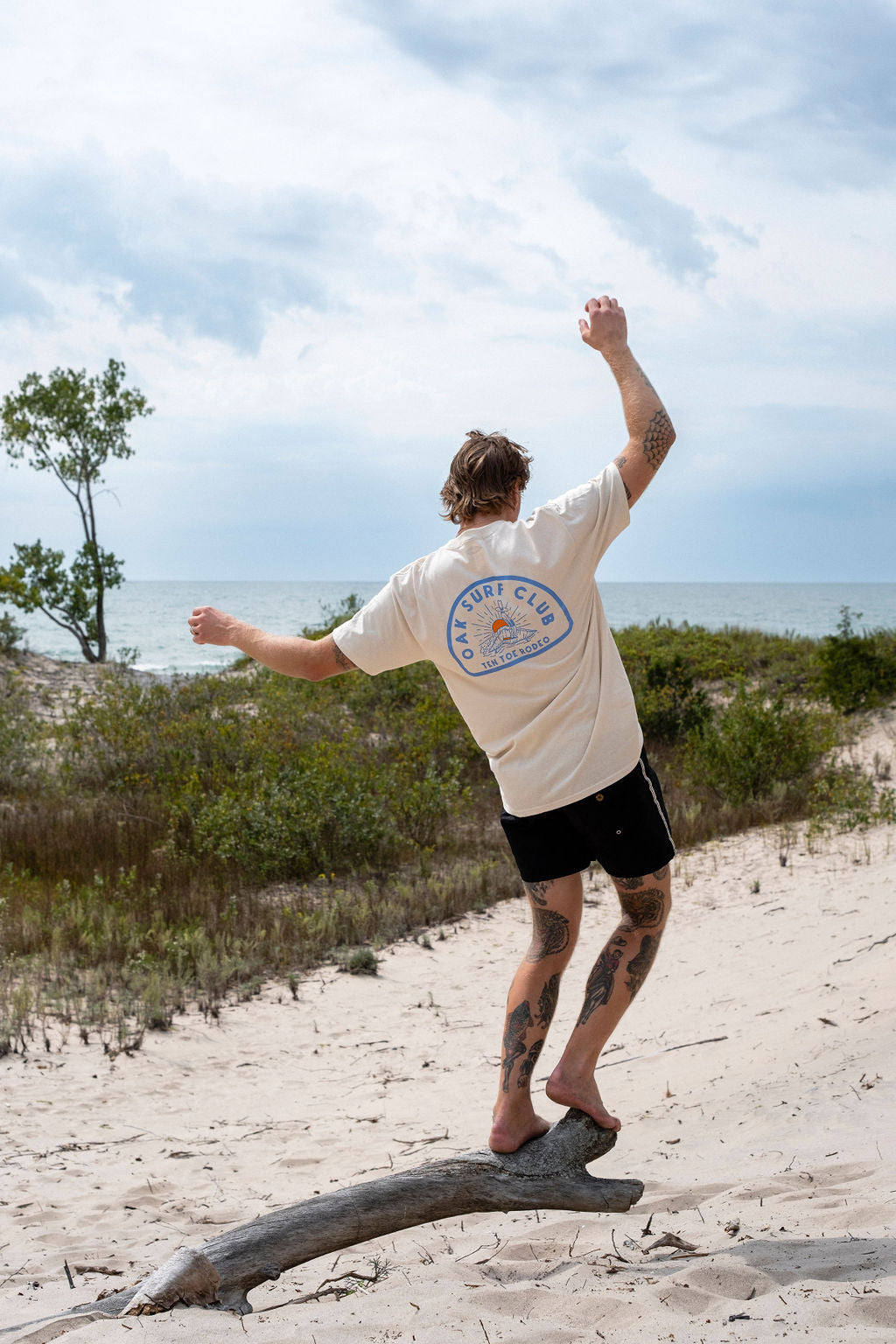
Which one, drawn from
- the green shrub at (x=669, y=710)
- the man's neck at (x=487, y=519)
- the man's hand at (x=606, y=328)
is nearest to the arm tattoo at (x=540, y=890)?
the man's neck at (x=487, y=519)

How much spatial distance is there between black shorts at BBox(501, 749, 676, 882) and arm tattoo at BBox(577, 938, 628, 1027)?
0.28 m

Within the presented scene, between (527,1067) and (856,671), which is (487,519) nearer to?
(527,1067)

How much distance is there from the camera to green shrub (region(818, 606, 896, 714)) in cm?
1394

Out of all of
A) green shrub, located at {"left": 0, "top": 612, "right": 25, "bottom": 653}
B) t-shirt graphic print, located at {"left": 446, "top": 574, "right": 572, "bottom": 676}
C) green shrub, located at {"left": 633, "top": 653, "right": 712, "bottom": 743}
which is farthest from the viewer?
green shrub, located at {"left": 0, "top": 612, "right": 25, "bottom": 653}

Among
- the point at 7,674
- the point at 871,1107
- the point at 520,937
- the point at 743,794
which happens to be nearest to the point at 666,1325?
the point at 871,1107

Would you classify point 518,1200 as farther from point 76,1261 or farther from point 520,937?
point 520,937

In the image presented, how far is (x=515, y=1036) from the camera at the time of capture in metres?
3.23

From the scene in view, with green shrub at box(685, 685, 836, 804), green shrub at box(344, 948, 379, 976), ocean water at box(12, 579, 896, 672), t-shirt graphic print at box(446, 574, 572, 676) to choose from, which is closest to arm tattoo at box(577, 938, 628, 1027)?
t-shirt graphic print at box(446, 574, 572, 676)

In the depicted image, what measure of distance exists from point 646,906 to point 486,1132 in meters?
2.21

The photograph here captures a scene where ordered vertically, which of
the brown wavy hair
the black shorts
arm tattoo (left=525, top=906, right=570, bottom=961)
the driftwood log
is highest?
the brown wavy hair

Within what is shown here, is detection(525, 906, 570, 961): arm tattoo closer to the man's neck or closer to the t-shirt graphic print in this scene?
the t-shirt graphic print

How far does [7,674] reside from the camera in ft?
53.8

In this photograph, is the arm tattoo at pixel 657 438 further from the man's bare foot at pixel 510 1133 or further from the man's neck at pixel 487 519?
the man's bare foot at pixel 510 1133

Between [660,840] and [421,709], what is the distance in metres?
9.14
